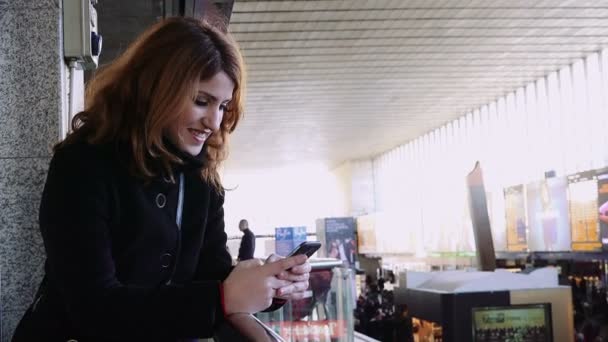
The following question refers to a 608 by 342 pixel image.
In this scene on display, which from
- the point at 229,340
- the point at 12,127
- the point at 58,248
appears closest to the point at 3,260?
the point at 12,127

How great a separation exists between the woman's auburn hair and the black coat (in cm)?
4

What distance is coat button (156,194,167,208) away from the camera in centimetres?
136

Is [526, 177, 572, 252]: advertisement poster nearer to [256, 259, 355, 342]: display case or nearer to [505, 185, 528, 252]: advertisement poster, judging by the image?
[505, 185, 528, 252]: advertisement poster

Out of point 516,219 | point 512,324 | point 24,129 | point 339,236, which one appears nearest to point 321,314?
point 512,324

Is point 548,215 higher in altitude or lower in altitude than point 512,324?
higher

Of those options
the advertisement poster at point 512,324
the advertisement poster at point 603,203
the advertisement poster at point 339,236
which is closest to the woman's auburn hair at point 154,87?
the advertisement poster at point 512,324

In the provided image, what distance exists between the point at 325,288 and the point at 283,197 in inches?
903

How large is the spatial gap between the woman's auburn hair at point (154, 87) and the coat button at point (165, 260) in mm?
141

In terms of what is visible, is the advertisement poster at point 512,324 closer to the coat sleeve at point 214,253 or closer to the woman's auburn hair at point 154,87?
the coat sleeve at point 214,253

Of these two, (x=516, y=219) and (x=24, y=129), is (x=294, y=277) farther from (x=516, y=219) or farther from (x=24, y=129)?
(x=516, y=219)

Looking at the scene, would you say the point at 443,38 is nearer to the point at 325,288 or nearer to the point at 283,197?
the point at 325,288

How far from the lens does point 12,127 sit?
2.01 m

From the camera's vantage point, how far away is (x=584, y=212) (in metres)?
9.24

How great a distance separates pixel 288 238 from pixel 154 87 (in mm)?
8771
